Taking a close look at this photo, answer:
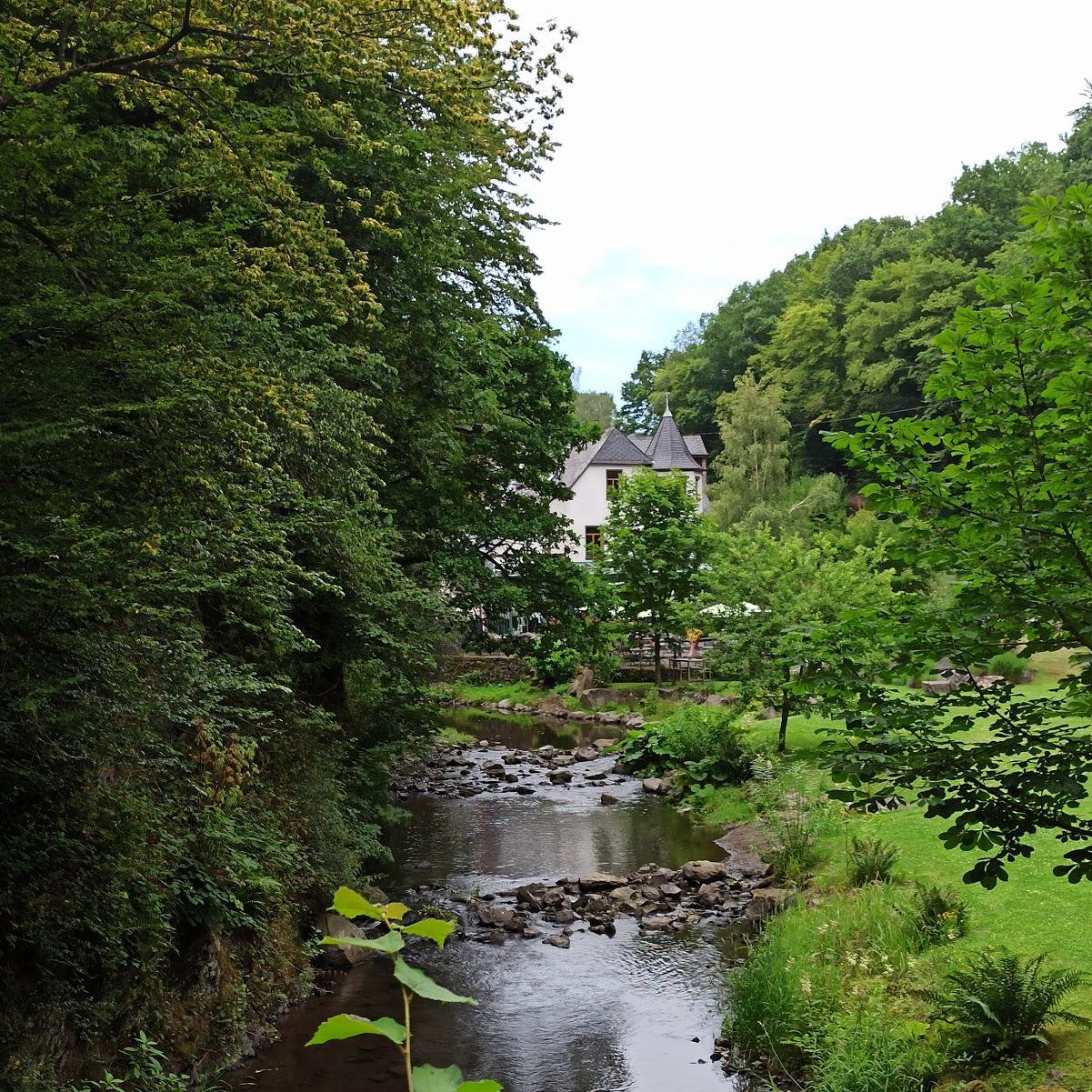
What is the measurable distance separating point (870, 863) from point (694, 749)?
9.89m

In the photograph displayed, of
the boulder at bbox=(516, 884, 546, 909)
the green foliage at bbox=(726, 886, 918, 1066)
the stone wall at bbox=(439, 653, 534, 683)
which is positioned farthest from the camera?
the stone wall at bbox=(439, 653, 534, 683)

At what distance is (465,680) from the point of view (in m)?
37.9

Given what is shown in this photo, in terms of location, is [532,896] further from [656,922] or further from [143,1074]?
[143,1074]

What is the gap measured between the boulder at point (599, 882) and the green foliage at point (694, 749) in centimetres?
595

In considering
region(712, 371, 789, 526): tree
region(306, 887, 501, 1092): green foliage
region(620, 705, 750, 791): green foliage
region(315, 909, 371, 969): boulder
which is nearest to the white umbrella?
region(620, 705, 750, 791): green foliage

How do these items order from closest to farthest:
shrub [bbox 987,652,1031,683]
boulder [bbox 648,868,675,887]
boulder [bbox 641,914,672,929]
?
1. boulder [bbox 641,914,672,929]
2. boulder [bbox 648,868,675,887]
3. shrub [bbox 987,652,1031,683]

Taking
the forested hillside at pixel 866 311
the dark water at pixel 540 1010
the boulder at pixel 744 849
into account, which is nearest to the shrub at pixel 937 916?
the dark water at pixel 540 1010

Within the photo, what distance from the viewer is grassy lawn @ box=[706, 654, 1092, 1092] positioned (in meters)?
7.18

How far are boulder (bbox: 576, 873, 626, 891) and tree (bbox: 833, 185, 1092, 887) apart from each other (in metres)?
9.55

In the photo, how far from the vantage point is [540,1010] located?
34.5 ft

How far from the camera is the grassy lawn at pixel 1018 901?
7184 mm

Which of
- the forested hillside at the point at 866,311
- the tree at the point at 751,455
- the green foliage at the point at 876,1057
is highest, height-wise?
the forested hillside at the point at 866,311

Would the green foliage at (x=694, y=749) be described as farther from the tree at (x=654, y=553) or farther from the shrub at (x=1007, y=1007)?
the shrub at (x=1007, y=1007)

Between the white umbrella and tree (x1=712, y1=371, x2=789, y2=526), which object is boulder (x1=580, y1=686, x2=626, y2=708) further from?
tree (x1=712, y1=371, x2=789, y2=526)
